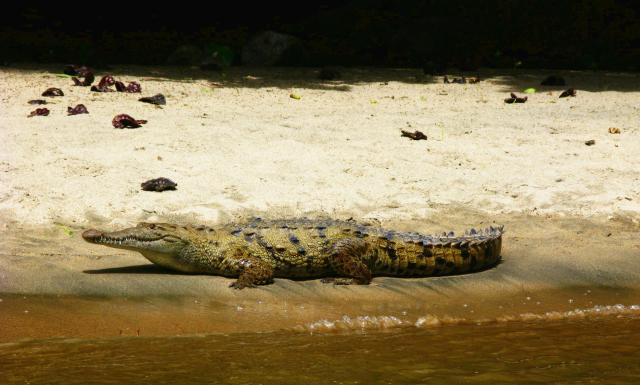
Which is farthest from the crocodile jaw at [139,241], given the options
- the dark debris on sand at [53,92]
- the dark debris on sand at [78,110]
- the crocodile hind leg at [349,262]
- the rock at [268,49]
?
the rock at [268,49]

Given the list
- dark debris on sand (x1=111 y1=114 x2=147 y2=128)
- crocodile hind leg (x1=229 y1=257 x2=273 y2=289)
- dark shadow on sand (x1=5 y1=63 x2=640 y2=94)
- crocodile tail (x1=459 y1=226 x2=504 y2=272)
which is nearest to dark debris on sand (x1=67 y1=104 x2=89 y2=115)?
dark debris on sand (x1=111 y1=114 x2=147 y2=128)

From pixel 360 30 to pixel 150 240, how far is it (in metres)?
13.7

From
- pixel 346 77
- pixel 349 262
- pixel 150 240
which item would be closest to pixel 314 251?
pixel 349 262

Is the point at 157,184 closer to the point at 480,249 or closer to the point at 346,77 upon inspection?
the point at 480,249

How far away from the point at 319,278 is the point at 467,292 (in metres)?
1.11

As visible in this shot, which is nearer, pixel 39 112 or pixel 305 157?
pixel 305 157

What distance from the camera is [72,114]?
1026 centimetres

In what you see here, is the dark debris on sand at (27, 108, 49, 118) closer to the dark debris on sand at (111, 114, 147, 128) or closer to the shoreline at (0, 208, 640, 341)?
the dark debris on sand at (111, 114, 147, 128)

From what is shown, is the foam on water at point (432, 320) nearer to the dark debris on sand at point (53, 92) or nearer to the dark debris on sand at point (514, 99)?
the dark debris on sand at point (514, 99)

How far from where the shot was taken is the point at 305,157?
9.27 metres

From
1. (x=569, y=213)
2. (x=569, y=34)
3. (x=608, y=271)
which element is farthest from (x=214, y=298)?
(x=569, y=34)

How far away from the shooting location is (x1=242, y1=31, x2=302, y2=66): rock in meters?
15.8

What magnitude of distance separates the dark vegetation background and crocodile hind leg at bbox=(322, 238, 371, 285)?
9.53 metres

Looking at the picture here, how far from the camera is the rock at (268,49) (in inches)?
622
